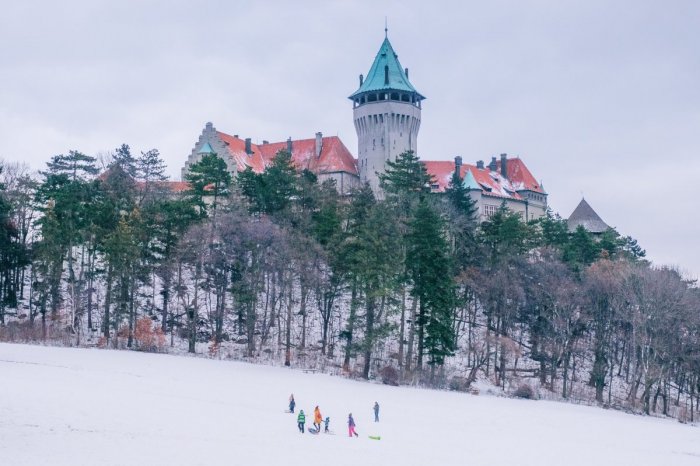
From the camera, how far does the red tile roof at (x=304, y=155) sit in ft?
286

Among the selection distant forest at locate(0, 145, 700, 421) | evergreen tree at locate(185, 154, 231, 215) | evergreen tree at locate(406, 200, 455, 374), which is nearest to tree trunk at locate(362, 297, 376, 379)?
distant forest at locate(0, 145, 700, 421)

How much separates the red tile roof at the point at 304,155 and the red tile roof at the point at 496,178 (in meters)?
10.4

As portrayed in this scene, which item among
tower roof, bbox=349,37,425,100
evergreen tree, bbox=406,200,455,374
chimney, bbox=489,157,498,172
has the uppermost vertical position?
tower roof, bbox=349,37,425,100

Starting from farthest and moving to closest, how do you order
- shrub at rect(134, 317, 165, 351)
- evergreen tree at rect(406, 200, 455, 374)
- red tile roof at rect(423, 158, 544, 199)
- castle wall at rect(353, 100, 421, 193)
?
red tile roof at rect(423, 158, 544, 199)
castle wall at rect(353, 100, 421, 193)
evergreen tree at rect(406, 200, 455, 374)
shrub at rect(134, 317, 165, 351)

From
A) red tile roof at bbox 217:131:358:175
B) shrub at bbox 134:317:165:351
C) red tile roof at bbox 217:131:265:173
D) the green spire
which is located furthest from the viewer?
the green spire

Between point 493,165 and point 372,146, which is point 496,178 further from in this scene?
point 372,146

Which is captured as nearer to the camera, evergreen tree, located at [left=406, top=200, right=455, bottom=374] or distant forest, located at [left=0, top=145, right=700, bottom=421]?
distant forest, located at [left=0, top=145, right=700, bottom=421]

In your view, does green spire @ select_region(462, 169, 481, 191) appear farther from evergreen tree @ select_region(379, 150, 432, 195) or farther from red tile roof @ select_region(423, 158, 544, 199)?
evergreen tree @ select_region(379, 150, 432, 195)

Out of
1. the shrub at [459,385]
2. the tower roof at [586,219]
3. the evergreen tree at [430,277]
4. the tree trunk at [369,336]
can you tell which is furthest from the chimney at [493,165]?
the tree trunk at [369,336]

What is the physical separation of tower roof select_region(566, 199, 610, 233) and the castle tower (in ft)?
86.5

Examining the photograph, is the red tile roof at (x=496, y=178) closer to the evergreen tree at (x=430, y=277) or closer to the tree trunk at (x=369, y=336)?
the evergreen tree at (x=430, y=277)

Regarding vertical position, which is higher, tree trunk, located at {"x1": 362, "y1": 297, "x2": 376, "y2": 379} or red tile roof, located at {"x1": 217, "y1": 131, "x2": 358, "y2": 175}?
red tile roof, located at {"x1": 217, "y1": 131, "x2": 358, "y2": 175}

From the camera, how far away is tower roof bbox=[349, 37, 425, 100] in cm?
8588

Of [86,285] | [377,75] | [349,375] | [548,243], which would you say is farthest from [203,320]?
[377,75]
